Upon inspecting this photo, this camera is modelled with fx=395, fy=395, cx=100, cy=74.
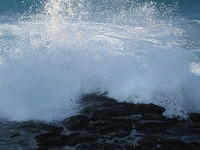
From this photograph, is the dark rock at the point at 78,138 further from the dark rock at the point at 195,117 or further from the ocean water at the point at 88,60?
the dark rock at the point at 195,117

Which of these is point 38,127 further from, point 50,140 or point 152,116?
point 152,116

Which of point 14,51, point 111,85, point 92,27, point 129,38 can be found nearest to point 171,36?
point 129,38

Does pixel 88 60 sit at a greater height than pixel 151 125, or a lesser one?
greater

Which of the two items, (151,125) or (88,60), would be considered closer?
(151,125)

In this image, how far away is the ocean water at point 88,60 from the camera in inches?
448

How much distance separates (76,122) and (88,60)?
12.3 ft

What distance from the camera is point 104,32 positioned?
664 inches

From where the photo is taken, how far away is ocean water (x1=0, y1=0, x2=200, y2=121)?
11.4 metres

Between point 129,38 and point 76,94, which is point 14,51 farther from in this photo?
point 129,38

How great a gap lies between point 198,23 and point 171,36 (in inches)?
117

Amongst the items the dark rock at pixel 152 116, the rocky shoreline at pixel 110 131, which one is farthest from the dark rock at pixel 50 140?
the dark rock at pixel 152 116

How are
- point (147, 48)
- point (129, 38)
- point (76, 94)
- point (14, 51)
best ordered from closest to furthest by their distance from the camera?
point (76, 94)
point (14, 51)
point (147, 48)
point (129, 38)

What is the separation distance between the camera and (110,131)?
961cm

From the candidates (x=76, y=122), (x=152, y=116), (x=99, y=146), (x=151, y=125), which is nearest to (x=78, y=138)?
(x=99, y=146)
